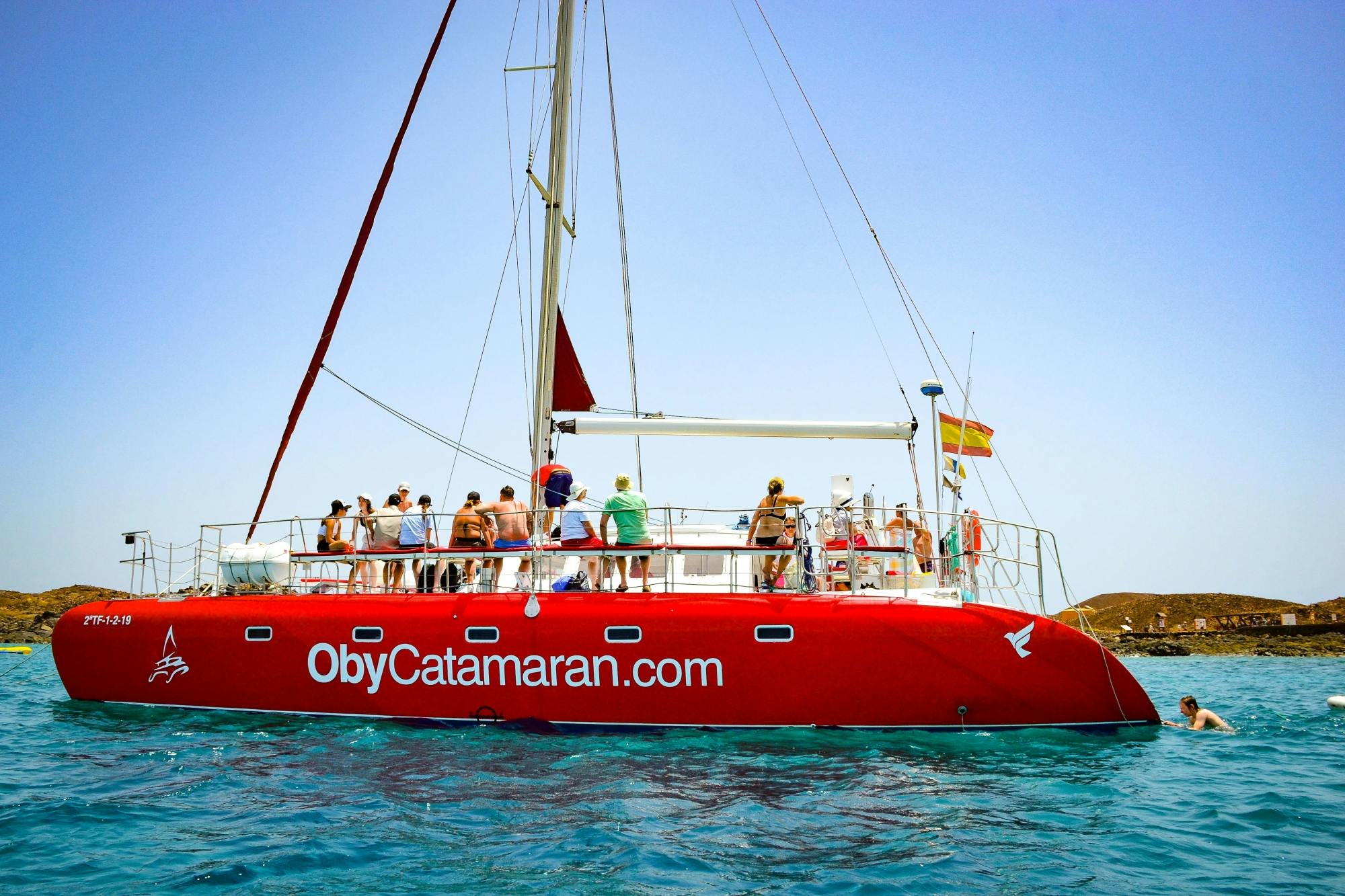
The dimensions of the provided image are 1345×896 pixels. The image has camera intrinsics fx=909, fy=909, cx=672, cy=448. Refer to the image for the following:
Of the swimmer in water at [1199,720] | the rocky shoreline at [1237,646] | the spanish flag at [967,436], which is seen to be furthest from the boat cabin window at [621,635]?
the rocky shoreline at [1237,646]

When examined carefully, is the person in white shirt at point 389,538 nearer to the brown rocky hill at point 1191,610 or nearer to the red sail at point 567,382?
the red sail at point 567,382

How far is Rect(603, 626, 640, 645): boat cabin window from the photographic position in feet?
34.9

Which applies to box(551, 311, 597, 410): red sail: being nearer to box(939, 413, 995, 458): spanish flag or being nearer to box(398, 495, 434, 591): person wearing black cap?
box(398, 495, 434, 591): person wearing black cap

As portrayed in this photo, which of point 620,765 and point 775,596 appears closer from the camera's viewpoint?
point 620,765

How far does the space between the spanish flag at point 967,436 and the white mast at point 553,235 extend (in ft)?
19.4

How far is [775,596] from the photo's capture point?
10.7m

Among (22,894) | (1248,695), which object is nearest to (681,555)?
(22,894)

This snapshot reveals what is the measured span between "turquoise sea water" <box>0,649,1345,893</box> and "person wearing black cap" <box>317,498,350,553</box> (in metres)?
2.44

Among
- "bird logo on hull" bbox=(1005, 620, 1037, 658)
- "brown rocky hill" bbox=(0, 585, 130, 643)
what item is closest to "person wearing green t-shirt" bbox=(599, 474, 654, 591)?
"bird logo on hull" bbox=(1005, 620, 1037, 658)

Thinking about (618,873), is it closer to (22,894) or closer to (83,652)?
(22,894)

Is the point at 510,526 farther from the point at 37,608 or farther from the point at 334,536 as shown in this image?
the point at 37,608

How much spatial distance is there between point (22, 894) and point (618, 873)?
3603 mm

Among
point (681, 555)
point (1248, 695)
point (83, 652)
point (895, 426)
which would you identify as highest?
point (895, 426)

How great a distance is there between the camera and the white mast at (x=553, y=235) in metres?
13.9
